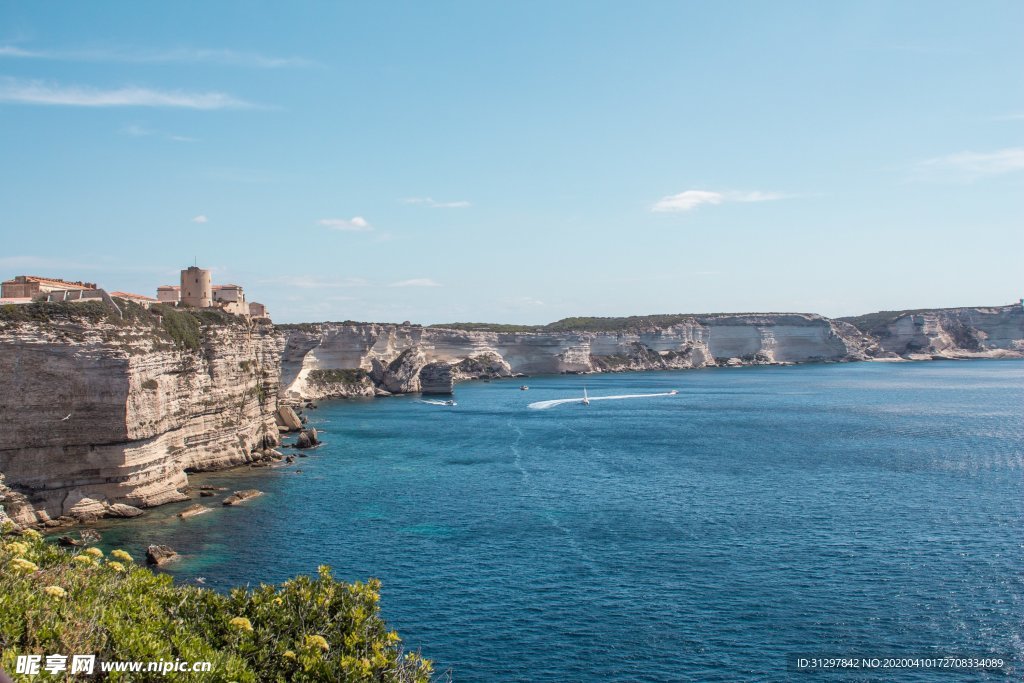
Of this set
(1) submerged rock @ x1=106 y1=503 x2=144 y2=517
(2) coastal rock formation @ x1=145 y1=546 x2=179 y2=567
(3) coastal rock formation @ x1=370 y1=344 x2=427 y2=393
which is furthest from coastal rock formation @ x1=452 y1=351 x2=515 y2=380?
(2) coastal rock formation @ x1=145 y1=546 x2=179 y2=567

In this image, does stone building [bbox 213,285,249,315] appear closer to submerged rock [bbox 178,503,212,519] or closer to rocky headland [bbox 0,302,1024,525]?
rocky headland [bbox 0,302,1024,525]

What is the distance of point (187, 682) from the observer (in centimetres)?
1302

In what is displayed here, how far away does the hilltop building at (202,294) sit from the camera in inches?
2694

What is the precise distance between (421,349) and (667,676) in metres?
127

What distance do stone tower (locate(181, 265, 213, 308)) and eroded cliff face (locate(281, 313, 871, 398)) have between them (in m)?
51.8

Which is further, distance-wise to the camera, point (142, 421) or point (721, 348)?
point (721, 348)

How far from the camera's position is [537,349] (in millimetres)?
169625

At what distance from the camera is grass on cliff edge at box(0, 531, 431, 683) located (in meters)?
13.0

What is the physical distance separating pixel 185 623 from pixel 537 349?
506ft

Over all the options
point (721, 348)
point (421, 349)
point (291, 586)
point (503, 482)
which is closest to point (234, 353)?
point (503, 482)

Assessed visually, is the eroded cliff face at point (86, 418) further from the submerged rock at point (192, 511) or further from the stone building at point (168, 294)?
the stone building at point (168, 294)

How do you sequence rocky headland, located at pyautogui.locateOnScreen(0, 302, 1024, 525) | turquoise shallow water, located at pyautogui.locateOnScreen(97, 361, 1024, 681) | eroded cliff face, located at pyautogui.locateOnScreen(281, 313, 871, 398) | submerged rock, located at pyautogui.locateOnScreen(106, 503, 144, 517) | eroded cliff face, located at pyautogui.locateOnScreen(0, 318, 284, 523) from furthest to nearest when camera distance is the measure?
eroded cliff face, located at pyautogui.locateOnScreen(281, 313, 871, 398) → submerged rock, located at pyautogui.locateOnScreen(106, 503, 144, 517) → rocky headland, located at pyautogui.locateOnScreen(0, 302, 1024, 525) → eroded cliff face, located at pyautogui.locateOnScreen(0, 318, 284, 523) → turquoise shallow water, located at pyautogui.locateOnScreen(97, 361, 1024, 681)

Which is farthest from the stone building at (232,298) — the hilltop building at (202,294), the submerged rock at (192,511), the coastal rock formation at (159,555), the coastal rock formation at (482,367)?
the coastal rock formation at (482,367)

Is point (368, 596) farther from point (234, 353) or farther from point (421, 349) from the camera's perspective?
point (421, 349)
